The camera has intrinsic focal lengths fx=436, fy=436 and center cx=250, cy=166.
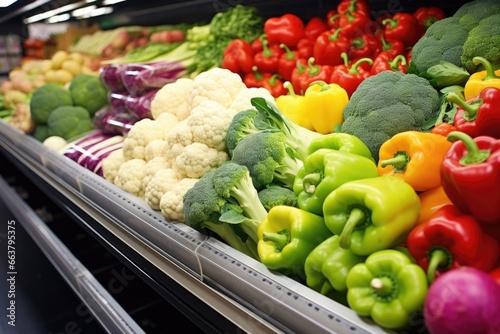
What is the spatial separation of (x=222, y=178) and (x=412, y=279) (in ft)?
2.11

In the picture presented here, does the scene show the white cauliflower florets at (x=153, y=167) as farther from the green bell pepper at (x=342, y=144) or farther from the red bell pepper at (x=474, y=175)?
the red bell pepper at (x=474, y=175)

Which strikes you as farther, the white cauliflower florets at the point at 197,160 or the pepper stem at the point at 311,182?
the white cauliflower florets at the point at 197,160

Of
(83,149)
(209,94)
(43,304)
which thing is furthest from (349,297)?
(43,304)

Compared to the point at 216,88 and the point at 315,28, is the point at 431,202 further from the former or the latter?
the point at 315,28

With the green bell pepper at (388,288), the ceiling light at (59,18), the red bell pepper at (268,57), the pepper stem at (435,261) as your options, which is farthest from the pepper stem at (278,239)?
the ceiling light at (59,18)

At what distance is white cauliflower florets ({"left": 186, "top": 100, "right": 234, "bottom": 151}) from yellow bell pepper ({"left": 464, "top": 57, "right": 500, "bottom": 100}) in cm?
81

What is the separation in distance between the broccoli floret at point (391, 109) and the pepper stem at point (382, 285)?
1.85 feet

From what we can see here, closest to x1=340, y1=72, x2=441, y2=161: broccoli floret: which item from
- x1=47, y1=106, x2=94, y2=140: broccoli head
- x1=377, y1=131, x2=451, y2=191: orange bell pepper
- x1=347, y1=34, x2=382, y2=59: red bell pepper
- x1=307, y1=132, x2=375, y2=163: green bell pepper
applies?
x1=307, y1=132, x2=375, y2=163: green bell pepper

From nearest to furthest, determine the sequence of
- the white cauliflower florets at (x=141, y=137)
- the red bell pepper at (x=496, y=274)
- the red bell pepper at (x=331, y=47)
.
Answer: the red bell pepper at (x=496, y=274), the white cauliflower florets at (x=141, y=137), the red bell pepper at (x=331, y=47)

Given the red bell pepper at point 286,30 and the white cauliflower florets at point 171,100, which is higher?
the red bell pepper at point 286,30

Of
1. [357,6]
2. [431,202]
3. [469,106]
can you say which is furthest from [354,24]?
[431,202]

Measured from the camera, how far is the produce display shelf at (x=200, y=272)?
0.96 meters

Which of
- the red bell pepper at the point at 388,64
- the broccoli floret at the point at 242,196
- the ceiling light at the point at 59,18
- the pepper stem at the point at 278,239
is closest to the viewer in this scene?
the pepper stem at the point at 278,239

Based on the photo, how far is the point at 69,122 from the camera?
307 centimetres
